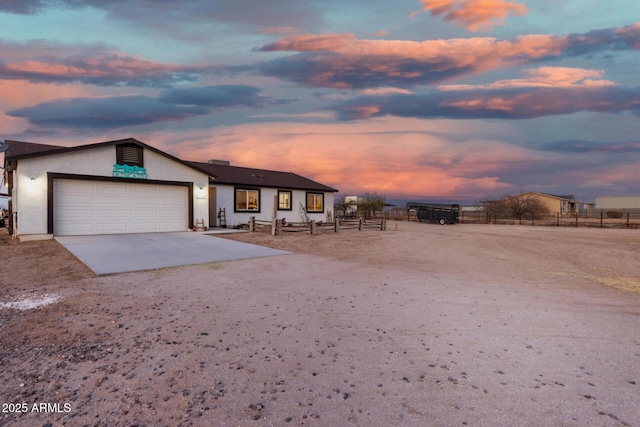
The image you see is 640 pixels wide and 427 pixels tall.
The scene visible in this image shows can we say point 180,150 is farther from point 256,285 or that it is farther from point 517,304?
point 517,304

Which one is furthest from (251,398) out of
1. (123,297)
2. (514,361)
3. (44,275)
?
(44,275)

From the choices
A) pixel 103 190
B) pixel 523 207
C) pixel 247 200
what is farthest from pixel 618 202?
pixel 103 190

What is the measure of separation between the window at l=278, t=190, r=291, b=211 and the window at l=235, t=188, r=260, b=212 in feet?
5.88

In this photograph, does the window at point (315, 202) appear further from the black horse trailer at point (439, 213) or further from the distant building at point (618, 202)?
the distant building at point (618, 202)

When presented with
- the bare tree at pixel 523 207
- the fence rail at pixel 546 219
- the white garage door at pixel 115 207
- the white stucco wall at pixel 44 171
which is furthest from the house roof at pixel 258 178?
the bare tree at pixel 523 207

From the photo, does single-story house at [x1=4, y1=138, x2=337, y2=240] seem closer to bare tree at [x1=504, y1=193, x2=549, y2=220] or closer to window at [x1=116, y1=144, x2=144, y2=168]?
window at [x1=116, y1=144, x2=144, y2=168]

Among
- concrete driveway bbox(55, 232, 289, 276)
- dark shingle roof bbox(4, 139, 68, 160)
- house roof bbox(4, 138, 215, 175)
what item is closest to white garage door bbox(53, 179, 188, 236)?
concrete driveway bbox(55, 232, 289, 276)

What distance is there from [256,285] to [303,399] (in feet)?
13.9

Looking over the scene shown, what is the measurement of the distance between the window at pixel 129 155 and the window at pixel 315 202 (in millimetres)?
12152

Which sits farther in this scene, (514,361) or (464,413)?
(514,361)

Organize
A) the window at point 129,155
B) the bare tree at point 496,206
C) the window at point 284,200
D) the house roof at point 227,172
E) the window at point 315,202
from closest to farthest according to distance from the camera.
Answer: the house roof at point 227,172 < the window at point 129,155 < the window at point 284,200 < the window at point 315,202 < the bare tree at point 496,206

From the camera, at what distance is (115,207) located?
51.2 ft

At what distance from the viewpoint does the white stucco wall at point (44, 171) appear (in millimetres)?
13398

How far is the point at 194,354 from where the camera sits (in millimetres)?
3715
